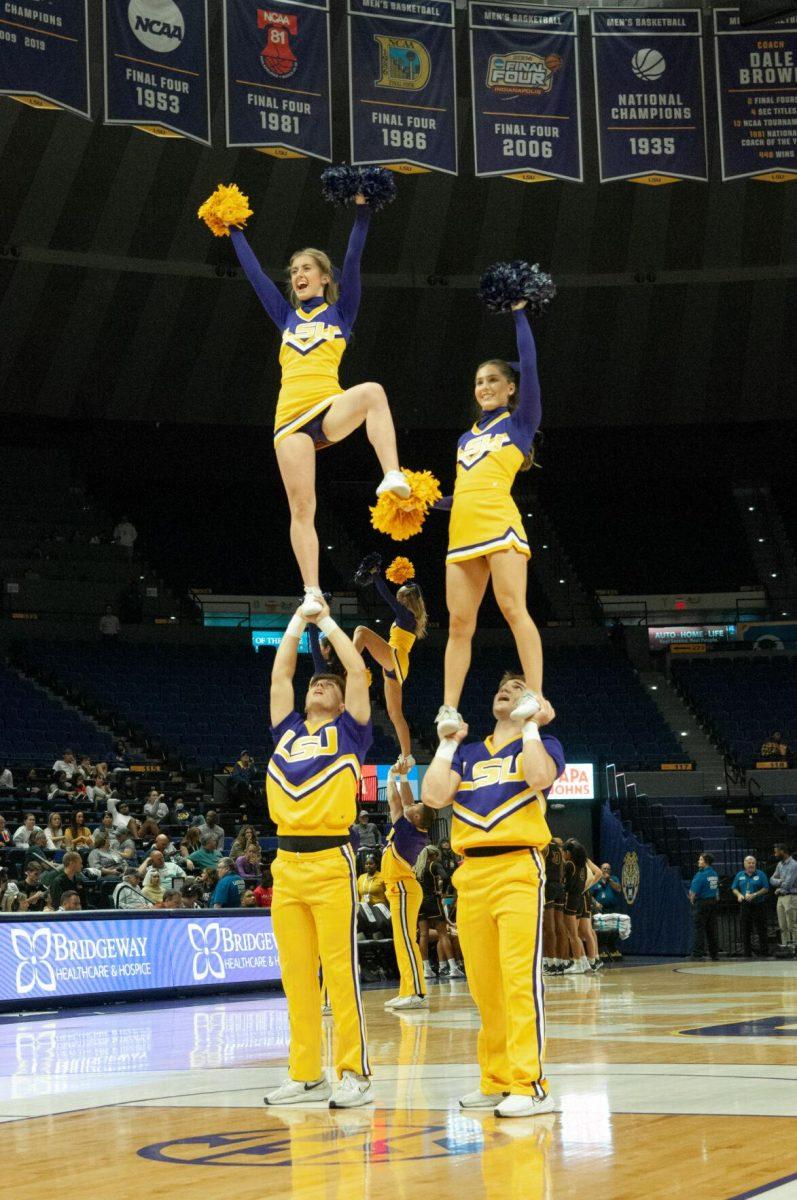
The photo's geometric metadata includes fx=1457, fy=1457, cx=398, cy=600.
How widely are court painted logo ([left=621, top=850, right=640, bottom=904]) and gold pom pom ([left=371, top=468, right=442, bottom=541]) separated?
53.8 ft

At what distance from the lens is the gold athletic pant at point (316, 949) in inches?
246

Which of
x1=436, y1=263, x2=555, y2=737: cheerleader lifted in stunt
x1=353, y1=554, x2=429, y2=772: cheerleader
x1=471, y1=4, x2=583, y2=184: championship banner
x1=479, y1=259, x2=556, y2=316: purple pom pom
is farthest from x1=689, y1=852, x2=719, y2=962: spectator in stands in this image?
x1=479, y1=259, x2=556, y2=316: purple pom pom

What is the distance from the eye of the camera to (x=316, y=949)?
643 cm

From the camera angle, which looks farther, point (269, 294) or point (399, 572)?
→ point (399, 572)

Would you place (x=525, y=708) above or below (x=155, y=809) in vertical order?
below

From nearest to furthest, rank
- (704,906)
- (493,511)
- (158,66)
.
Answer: (493,511) < (158,66) < (704,906)

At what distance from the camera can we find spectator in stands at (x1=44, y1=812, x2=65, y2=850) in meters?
16.5

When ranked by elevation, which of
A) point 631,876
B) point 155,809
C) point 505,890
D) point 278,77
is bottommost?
point 505,890

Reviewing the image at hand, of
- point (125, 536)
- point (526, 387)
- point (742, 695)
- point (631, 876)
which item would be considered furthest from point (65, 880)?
point (742, 695)

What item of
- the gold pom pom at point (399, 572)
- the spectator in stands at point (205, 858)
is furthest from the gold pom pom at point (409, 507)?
the spectator in stands at point (205, 858)

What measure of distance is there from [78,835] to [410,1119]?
11.9 meters

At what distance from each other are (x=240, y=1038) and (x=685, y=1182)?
6.01 metres

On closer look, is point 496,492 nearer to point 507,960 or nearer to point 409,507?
point 409,507

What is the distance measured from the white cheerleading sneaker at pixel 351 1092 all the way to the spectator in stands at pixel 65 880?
27.4ft
